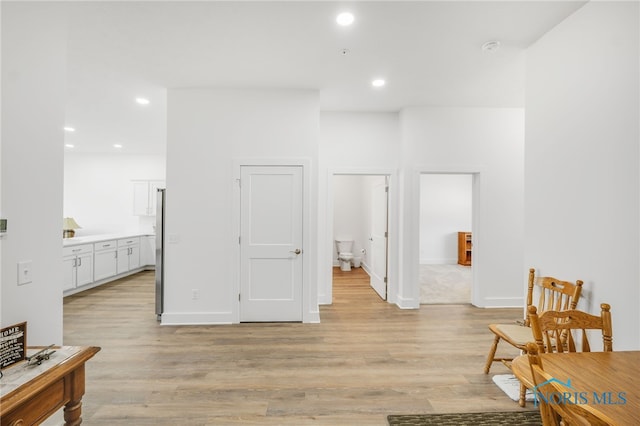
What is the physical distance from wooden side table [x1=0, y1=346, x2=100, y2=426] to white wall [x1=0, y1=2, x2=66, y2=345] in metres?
0.38

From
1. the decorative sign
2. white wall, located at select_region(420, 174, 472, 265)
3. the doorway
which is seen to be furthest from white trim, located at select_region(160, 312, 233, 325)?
white wall, located at select_region(420, 174, 472, 265)

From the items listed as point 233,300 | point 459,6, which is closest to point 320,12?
point 459,6

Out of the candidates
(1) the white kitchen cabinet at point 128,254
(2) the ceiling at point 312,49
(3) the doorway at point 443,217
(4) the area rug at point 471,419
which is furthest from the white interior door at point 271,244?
(3) the doorway at point 443,217

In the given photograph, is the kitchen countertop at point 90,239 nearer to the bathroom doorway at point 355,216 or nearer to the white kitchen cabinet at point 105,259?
the white kitchen cabinet at point 105,259

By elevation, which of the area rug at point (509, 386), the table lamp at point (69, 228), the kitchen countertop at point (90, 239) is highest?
the table lamp at point (69, 228)

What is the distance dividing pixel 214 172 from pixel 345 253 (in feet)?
15.5

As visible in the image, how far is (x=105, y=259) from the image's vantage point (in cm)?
605

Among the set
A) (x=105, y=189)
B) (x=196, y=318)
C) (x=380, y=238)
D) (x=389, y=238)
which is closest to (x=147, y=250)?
(x=105, y=189)

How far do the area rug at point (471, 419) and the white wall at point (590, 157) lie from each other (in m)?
0.74

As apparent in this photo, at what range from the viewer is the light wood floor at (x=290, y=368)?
2211mm

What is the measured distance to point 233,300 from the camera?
3.94 meters

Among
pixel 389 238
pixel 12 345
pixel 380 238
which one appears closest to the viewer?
pixel 12 345

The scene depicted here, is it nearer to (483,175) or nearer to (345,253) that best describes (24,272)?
(483,175)

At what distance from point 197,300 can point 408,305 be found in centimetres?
291
